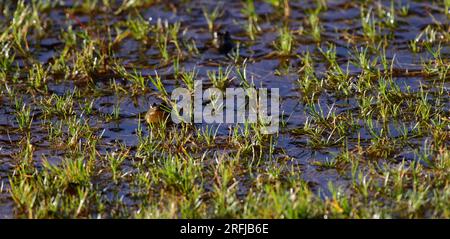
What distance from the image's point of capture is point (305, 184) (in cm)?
468

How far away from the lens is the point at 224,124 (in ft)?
18.5

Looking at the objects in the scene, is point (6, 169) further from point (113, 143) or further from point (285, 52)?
point (285, 52)

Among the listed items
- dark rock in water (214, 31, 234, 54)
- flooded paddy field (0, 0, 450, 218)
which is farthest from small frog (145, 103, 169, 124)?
dark rock in water (214, 31, 234, 54)

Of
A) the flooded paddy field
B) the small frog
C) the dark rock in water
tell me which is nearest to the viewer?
the flooded paddy field

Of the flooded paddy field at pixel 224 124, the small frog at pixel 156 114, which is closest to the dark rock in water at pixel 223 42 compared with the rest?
the flooded paddy field at pixel 224 124

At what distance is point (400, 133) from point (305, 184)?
0.96 metres

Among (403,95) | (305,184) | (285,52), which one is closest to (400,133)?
(403,95)

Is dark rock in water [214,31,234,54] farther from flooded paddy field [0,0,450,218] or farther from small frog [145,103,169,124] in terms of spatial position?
small frog [145,103,169,124]

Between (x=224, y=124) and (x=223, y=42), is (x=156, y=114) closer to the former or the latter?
(x=224, y=124)

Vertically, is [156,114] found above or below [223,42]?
below

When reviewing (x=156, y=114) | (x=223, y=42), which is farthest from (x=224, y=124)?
(x=223, y=42)

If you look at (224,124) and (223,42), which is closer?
(224,124)

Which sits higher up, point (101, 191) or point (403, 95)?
point (403, 95)

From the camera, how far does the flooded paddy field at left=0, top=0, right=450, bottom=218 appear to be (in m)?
4.64
